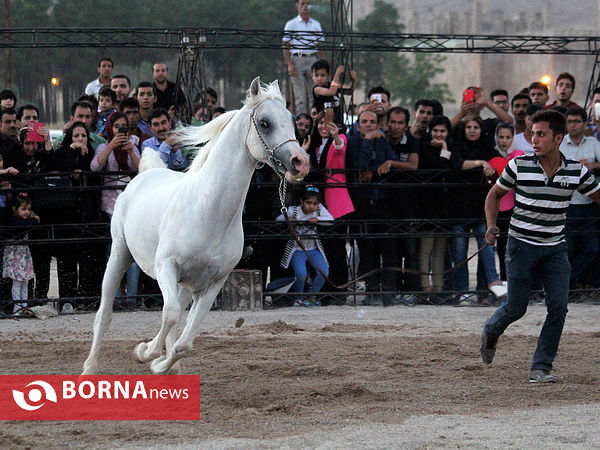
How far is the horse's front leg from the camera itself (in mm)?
6801

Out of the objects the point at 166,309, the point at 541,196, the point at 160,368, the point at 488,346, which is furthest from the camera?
the point at 488,346

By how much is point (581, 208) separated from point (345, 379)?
596cm

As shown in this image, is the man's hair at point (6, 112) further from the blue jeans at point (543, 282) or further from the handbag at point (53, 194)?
the blue jeans at point (543, 282)

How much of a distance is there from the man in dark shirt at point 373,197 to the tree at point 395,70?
30391mm

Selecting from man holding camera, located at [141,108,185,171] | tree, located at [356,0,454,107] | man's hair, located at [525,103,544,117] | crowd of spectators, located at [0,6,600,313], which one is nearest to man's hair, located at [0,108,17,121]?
crowd of spectators, located at [0,6,600,313]

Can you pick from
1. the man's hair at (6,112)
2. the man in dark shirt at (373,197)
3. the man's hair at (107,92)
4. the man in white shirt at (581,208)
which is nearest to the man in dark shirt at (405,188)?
the man in dark shirt at (373,197)

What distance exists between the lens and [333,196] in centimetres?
1196

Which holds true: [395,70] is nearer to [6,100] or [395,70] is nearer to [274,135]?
[6,100]

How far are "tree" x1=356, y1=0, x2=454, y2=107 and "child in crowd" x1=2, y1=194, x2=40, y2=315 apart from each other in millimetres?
32102

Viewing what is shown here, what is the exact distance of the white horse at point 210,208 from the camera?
6.80m

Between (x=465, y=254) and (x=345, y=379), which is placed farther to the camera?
(x=465, y=254)

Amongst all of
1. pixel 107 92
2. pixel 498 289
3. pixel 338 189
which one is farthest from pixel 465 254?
pixel 107 92

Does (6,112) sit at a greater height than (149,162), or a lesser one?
greater

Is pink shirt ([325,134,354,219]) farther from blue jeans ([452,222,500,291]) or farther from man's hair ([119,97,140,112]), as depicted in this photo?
man's hair ([119,97,140,112])
